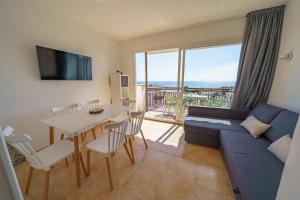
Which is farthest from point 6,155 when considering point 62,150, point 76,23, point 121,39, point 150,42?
point 121,39

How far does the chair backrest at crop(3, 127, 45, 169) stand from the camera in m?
0.97

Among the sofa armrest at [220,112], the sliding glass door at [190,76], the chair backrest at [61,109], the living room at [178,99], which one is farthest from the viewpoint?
the sliding glass door at [190,76]

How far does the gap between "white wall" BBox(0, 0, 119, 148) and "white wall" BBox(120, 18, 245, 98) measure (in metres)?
1.34

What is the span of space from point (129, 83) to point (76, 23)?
1.95 meters

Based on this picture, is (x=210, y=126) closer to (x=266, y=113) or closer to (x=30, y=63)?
(x=266, y=113)

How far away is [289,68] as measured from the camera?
1.86 metres

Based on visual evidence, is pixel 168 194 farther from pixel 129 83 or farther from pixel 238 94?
pixel 129 83

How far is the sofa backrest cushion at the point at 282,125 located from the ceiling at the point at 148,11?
1872mm

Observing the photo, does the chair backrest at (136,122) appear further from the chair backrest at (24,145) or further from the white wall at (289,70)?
the white wall at (289,70)

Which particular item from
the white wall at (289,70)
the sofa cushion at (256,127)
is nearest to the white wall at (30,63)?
the sofa cushion at (256,127)

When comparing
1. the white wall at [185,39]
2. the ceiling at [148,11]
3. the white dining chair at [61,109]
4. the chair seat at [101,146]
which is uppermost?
the ceiling at [148,11]

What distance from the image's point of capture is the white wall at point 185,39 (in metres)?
2.52

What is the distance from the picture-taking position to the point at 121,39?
3609mm

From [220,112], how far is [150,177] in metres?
1.98
